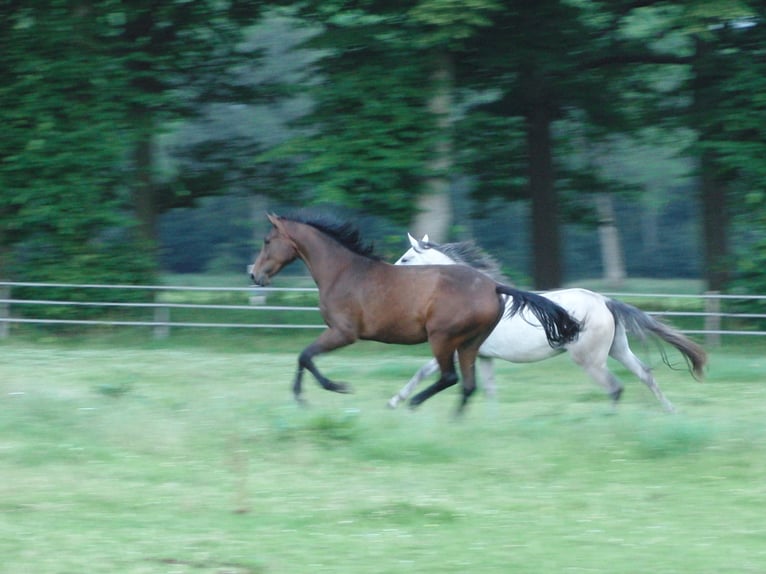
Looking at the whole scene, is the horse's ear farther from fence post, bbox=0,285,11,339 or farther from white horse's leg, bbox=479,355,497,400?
fence post, bbox=0,285,11,339

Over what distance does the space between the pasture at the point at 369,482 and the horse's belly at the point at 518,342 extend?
51cm

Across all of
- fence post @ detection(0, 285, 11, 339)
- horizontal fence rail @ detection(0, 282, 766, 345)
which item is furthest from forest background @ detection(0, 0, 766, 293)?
fence post @ detection(0, 285, 11, 339)

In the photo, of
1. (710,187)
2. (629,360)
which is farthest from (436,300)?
(710,187)

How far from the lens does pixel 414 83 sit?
1786cm

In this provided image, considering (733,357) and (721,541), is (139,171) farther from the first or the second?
(721,541)

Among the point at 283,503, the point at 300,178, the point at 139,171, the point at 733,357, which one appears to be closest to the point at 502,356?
the point at 283,503

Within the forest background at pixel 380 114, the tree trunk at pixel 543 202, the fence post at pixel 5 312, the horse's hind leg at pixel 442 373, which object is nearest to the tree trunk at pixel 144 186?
the forest background at pixel 380 114

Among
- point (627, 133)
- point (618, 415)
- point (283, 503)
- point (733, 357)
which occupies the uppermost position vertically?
point (283, 503)

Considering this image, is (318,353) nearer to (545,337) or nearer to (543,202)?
(545,337)

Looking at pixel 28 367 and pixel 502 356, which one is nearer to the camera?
pixel 502 356

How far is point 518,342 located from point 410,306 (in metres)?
1.30

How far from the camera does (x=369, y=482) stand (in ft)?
25.6

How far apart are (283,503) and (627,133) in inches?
602

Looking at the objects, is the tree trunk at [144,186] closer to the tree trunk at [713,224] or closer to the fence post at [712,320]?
the fence post at [712,320]
